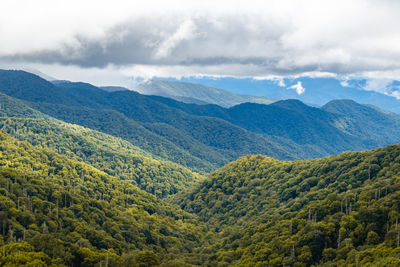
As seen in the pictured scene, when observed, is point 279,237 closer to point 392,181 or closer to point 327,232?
point 327,232

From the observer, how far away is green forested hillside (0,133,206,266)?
3381 inches

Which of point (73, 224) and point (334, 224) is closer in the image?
point (334, 224)

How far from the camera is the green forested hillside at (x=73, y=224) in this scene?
85875 millimetres

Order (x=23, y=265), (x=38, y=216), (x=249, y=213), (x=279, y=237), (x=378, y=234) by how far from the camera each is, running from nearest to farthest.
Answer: (x=23, y=265)
(x=378, y=234)
(x=38, y=216)
(x=279, y=237)
(x=249, y=213)

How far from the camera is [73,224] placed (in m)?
119

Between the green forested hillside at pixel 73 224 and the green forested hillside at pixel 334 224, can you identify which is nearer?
the green forested hillside at pixel 73 224

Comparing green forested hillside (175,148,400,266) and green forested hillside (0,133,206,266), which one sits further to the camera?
green forested hillside (175,148,400,266)

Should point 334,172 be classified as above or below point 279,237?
above

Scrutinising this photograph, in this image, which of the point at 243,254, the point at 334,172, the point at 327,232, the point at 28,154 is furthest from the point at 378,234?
the point at 28,154

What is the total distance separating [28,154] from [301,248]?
158029mm

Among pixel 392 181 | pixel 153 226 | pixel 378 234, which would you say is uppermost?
pixel 392 181

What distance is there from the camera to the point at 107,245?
118 metres

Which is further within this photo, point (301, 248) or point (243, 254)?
point (243, 254)

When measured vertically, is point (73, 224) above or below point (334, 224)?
below
